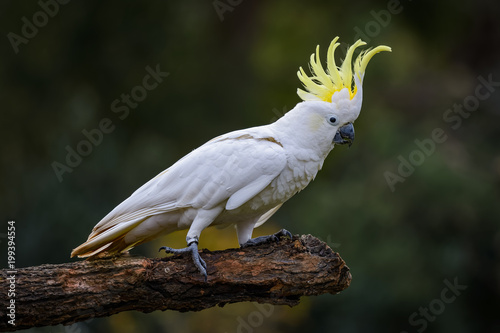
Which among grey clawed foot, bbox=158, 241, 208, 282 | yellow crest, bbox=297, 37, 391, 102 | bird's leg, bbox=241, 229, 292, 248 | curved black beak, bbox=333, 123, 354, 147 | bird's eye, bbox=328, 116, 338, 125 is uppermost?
yellow crest, bbox=297, 37, 391, 102

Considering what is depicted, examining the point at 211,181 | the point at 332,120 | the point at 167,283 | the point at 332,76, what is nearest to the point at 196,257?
the point at 167,283

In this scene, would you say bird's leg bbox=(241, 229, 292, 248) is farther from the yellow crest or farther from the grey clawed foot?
the yellow crest

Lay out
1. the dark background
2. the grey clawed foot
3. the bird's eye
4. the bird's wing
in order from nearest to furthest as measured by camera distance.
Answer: the grey clawed foot → the bird's wing → the bird's eye → the dark background

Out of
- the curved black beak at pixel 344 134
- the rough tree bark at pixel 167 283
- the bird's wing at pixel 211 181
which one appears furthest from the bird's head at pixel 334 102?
the rough tree bark at pixel 167 283

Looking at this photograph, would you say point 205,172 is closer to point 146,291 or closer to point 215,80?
point 146,291

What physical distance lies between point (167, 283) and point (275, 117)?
7.29 meters

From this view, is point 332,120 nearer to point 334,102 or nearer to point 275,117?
point 334,102

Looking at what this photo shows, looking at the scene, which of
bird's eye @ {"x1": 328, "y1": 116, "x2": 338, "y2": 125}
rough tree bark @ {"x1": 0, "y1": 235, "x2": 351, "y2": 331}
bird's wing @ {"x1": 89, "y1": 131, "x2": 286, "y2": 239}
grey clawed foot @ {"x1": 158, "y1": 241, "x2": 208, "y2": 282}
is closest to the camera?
rough tree bark @ {"x1": 0, "y1": 235, "x2": 351, "y2": 331}

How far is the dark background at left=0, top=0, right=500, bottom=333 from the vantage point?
307 inches

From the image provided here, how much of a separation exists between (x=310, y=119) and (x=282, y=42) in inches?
333

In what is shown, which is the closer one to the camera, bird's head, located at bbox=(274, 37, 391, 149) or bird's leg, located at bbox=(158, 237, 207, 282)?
bird's leg, located at bbox=(158, 237, 207, 282)

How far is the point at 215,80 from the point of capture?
1231cm

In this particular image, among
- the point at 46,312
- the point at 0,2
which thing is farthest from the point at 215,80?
A: the point at 46,312

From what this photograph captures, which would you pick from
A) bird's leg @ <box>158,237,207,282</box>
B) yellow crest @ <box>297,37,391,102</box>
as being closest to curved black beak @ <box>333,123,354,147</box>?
yellow crest @ <box>297,37,391,102</box>
